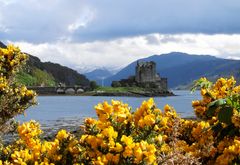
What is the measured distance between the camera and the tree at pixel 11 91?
10674mm

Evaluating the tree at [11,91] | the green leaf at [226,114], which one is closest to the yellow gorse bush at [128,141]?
the green leaf at [226,114]

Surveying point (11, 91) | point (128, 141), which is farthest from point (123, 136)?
point (11, 91)

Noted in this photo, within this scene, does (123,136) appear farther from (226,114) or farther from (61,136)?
(226,114)

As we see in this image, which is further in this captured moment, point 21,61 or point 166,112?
point 21,61

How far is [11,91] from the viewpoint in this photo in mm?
10672

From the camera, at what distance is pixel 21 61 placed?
11.3m

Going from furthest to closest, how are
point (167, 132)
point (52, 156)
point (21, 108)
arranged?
point (21, 108), point (167, 132), point (52, 156)

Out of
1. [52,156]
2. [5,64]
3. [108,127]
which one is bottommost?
[52,156]

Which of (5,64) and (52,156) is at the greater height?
(5,64)

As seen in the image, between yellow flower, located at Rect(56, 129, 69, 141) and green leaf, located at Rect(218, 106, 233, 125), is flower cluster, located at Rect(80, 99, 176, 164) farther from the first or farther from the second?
green leaf, located at Rect(218, 106, 233, 125)

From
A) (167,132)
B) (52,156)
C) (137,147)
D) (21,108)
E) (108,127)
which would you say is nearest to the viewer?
(137,147)

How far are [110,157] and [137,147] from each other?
0.34m

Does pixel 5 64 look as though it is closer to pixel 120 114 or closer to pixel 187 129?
pixel 187 129

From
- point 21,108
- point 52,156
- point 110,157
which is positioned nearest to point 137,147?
point 110,157
